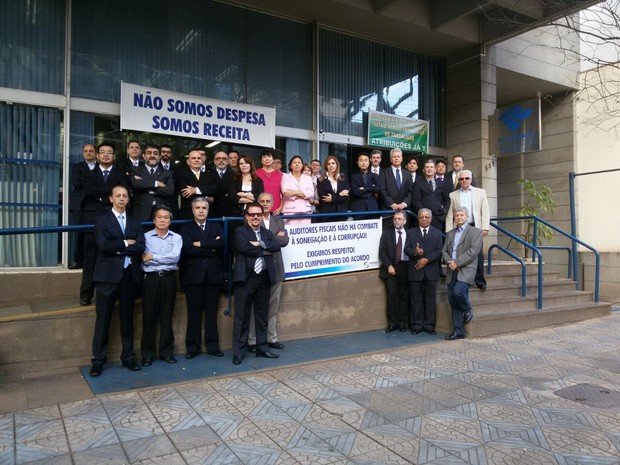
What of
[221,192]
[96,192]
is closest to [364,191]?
[221,192]

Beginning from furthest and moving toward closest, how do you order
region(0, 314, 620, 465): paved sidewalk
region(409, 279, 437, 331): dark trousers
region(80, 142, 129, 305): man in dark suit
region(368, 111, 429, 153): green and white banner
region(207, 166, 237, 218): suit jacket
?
region(368, 111, 429, 153): green and white banner, region(409, 279, 437, 331): dark trousers, region(207, 166, 237, 218): suit jacket, region(80, 142, 129, 305): man in dark suit, region(0, 314, 620, 465): paved sidewalk

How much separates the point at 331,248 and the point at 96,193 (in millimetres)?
3331

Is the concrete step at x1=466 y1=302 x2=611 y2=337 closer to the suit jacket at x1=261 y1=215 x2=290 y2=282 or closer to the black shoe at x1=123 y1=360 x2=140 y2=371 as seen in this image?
the suit jacket at x1=261 y1=215 x2=290 y2=282

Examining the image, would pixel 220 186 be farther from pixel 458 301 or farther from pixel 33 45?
pixel 33 45

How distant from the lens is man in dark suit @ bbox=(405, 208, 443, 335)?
7176 mm

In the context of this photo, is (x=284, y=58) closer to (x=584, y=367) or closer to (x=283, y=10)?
(x=283, y=10)

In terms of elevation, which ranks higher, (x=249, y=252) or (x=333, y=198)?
(x=333, y=198)

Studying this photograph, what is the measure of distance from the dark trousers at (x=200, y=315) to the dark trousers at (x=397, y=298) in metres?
2.79

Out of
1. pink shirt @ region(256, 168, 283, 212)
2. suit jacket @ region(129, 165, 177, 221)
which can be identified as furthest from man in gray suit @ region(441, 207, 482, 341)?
suit jacket @ region(129, 165, 177, 221)

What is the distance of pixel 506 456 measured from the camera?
11.5ft

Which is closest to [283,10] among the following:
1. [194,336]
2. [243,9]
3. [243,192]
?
[243,9]

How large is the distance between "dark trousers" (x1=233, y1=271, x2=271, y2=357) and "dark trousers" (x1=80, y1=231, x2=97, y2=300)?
5.84ft

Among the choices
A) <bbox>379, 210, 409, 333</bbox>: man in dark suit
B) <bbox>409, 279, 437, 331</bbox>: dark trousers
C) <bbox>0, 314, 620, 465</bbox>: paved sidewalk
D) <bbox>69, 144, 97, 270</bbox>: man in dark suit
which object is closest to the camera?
<bbox>0, 314, 620, 465</bbox>: paved sidewalk

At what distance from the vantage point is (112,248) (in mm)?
5121
